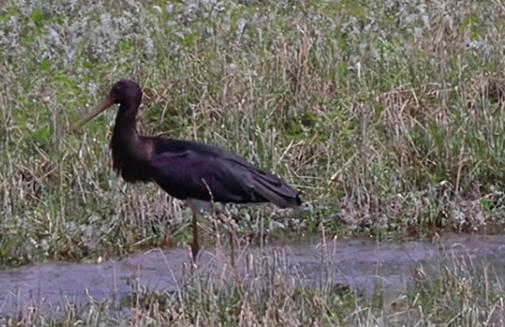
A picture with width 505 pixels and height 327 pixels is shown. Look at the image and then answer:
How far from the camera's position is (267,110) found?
1032cm

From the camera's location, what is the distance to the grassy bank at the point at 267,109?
947 cm

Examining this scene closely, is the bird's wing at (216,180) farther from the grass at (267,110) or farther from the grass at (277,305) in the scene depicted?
the grass at (277,305)

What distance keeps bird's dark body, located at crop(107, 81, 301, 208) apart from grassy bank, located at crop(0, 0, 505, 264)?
385 mm

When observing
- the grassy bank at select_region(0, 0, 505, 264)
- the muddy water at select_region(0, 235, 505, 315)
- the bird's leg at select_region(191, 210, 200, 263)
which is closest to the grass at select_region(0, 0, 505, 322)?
the grassy bank at select_region(0, 0, 505, 264)

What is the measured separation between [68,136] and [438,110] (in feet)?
7.26

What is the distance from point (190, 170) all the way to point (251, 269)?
135cm

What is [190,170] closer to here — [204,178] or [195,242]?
[204,178]

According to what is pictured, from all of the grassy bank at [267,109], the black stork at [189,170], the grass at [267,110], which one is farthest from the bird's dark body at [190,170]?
the grassy bank at [267,109]

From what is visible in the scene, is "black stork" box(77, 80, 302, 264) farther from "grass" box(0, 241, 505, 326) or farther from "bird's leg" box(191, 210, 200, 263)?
"grass" box(0, 241, 505, 326)

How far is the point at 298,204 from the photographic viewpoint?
8.80 metres

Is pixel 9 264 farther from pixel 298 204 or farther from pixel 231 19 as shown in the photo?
pixel 231 19

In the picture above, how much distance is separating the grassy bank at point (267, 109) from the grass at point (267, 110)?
0.04 feet

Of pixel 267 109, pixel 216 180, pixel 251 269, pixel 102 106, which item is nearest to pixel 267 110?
pixel 267 109

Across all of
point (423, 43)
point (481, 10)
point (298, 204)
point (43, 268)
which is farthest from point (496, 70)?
point (43, 268)
